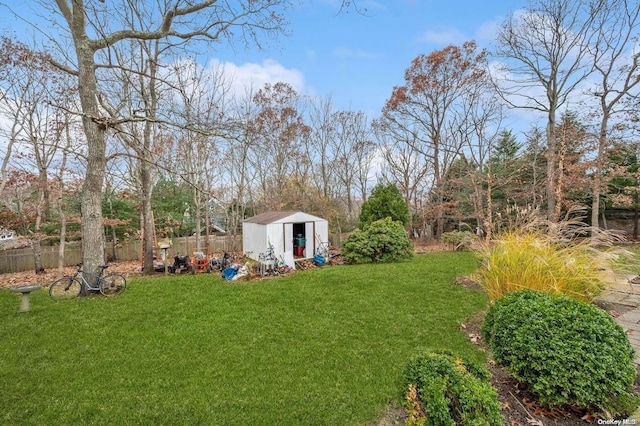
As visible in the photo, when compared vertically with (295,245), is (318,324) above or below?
below

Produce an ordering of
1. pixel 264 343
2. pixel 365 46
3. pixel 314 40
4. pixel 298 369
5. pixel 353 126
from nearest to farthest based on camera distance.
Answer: pixel 298 369
pixel 264 343
pixel 314 40
pixel 365 46
pixel 353 126

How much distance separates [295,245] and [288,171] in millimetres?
6652

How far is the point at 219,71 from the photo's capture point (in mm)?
11102

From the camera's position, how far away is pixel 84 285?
5.87m

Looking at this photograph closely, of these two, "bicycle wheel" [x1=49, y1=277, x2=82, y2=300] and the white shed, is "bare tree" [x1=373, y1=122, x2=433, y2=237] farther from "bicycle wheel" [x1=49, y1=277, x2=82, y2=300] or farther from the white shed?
"bicycle wheel" [x1=49, y1=277, x2=82, y2=300]

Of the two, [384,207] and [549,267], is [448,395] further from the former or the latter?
[384,207]

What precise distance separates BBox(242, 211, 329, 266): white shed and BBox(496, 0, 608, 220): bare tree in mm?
8208

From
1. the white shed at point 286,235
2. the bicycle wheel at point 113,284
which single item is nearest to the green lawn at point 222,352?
the bicycle wheel at point 113,284

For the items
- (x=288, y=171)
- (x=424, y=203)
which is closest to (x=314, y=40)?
(x=288, y=171)

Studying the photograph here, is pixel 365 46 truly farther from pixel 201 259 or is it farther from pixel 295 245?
pixel 201 259

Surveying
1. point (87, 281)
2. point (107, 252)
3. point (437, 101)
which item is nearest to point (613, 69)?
point (437, 101)

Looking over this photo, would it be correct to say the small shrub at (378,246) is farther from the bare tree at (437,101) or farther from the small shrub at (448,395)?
the small shrub at (448,395)

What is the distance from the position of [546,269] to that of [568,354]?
183 centimetres

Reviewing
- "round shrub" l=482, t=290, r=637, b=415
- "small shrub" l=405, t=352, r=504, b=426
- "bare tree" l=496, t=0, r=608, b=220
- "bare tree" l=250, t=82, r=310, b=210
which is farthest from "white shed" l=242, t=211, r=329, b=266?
"bare tree" l=496, t=0, r=608, b=220
